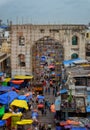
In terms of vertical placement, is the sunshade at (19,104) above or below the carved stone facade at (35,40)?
below

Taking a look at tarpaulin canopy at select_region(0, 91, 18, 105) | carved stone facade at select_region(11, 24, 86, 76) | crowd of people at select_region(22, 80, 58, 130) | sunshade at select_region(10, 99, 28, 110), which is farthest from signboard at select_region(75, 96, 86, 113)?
carved stone facade at select_region(11, 24, 86, 76)

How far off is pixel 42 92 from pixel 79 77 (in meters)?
7.21

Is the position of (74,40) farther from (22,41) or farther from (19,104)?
(19,104)

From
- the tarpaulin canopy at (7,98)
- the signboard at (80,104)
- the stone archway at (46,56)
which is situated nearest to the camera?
the signboard at (80,104)

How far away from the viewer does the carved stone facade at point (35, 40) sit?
130ft

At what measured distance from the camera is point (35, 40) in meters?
39.9

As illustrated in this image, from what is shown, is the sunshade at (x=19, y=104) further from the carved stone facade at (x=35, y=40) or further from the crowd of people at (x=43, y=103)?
the carved stone facade at (x=35, y=40)

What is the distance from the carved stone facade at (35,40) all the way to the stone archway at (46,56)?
89 centimetres

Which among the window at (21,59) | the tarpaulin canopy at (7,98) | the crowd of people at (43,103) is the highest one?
the window at (21,59)

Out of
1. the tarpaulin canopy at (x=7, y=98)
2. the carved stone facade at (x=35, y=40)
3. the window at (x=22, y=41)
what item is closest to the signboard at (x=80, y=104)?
the tarpaulin canopy at (x=7, y=98)

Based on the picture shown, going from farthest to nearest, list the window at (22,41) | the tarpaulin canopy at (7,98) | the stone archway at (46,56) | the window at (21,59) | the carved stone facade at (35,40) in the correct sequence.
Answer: the stone archway at (46,56) → the window at (21,59) → the window at (22,41) → the carved stone facade at (35,40) → the tarpaulin canopy at (7,98)

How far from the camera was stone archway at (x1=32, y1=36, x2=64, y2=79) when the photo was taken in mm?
40969

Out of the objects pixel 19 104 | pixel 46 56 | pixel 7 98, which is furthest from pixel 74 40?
pixel 19 104

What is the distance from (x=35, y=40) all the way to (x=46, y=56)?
13140 millimetres
